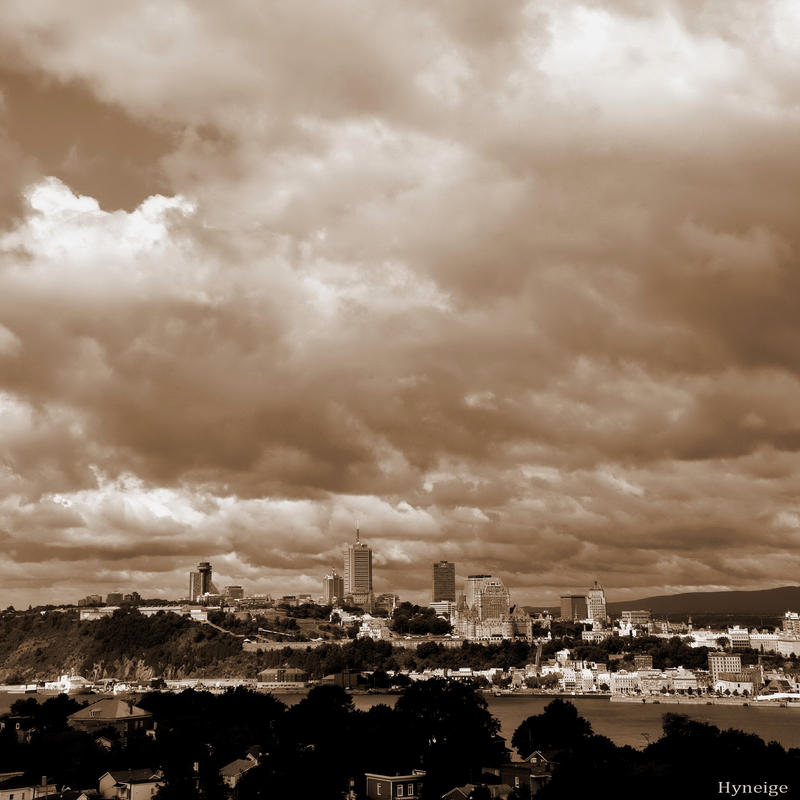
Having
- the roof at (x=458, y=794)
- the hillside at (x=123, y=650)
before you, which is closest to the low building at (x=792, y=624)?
the hillside at (x=123, y=650)

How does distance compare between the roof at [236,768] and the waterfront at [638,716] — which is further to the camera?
the waterfront at [638,716]

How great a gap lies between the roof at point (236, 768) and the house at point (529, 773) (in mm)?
8131

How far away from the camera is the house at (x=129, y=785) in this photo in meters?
29.3

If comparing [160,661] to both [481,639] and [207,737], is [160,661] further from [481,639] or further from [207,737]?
[207,737]

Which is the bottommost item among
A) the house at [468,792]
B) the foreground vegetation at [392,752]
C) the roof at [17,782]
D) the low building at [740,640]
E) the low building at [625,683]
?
the house at [468,792]

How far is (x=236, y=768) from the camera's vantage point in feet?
108

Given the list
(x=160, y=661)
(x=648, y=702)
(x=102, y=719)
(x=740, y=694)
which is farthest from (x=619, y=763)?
(x=160, y=661)

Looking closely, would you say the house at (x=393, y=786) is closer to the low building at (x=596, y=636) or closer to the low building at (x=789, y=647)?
the low building at (x=596, y=636)

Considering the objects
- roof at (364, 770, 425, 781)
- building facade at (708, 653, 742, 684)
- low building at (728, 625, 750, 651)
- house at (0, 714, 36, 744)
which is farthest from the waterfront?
low building at (728, 625, 750, 651)

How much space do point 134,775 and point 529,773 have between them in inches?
463

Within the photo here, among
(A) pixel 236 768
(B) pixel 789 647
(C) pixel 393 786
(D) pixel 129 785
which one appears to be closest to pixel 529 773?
(C) pixel 393 786

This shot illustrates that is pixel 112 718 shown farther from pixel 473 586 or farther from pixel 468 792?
pixel 473 586

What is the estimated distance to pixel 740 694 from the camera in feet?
329

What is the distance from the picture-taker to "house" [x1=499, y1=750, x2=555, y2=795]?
29.6m
